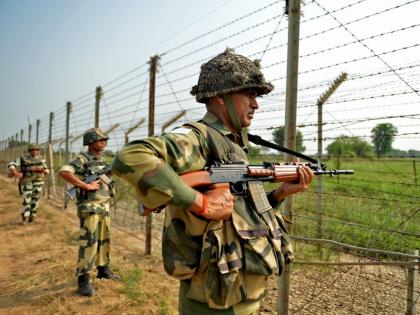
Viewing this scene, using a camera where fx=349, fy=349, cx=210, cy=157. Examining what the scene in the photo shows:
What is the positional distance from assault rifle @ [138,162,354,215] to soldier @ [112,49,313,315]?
0.03m

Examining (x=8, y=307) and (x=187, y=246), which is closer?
(x=187, y=246)

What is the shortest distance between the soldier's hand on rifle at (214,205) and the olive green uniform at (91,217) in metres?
2.88

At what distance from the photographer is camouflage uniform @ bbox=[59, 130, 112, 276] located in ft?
12.9

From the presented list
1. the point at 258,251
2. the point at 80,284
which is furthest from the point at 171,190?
the point at 80,284

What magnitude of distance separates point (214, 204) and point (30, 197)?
7.77 m

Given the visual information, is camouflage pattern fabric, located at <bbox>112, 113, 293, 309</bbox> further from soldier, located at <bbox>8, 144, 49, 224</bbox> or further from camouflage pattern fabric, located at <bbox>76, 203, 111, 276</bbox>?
soldier, located at <bbox>8, 144, 49, 224</bbox>

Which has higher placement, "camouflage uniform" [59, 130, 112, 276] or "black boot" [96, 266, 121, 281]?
"camouflage uniform" [59, 130, 112, 276]

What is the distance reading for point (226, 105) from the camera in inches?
65.5

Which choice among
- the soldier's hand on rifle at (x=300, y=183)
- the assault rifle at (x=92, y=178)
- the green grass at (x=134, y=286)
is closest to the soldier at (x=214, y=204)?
the soldier's hand on rifle at (x=300, y=183)

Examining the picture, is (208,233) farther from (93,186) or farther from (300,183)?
(93,186)

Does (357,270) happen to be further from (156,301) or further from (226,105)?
(226,105)

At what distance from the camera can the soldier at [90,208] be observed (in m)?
3.88

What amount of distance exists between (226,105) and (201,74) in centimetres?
20

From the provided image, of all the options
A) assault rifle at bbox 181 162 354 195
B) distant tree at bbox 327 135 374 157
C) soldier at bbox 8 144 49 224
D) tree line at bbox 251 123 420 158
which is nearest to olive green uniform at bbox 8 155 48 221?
soldier at bbox 8 144 49 224
